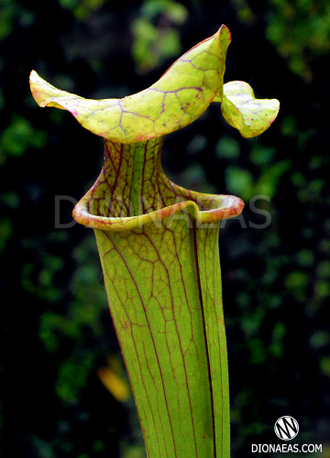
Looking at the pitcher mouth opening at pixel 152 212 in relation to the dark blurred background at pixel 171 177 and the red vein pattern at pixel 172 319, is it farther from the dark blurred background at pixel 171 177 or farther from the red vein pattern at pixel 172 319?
the dark blurred background at pixel 171 177

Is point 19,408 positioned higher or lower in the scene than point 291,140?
lower

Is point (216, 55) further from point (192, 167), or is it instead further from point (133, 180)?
point (192, 167)

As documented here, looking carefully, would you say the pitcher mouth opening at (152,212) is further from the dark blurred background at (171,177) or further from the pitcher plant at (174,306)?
the dark blurred background at (171,177)

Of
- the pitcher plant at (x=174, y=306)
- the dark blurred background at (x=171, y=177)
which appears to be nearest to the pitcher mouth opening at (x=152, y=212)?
the pitcher plant at (x=174, y=306)

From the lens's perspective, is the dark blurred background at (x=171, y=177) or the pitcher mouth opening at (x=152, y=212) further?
the dark blurred background at (x=171, y=177)

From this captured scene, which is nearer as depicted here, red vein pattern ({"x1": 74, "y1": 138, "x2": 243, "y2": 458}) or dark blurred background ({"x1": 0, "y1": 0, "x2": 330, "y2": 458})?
red vein pattern ({"x1": 74, "y1": 138, "x2": 243, "y2": 458})

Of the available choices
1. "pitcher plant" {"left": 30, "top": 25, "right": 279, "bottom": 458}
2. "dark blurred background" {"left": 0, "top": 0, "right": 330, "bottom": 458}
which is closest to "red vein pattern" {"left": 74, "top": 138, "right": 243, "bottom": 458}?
"pitcher plant" {"left": 30, "top": 25, "right": 279, "bottom": 458}

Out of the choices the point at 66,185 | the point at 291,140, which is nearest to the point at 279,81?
the point at 291,140

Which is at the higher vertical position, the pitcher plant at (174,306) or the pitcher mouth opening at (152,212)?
the pitcher mouth opening at (152,212)

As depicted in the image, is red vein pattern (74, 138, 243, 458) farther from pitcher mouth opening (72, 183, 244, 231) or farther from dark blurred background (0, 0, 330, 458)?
dark blurred background (0, 0, 330, 458)
